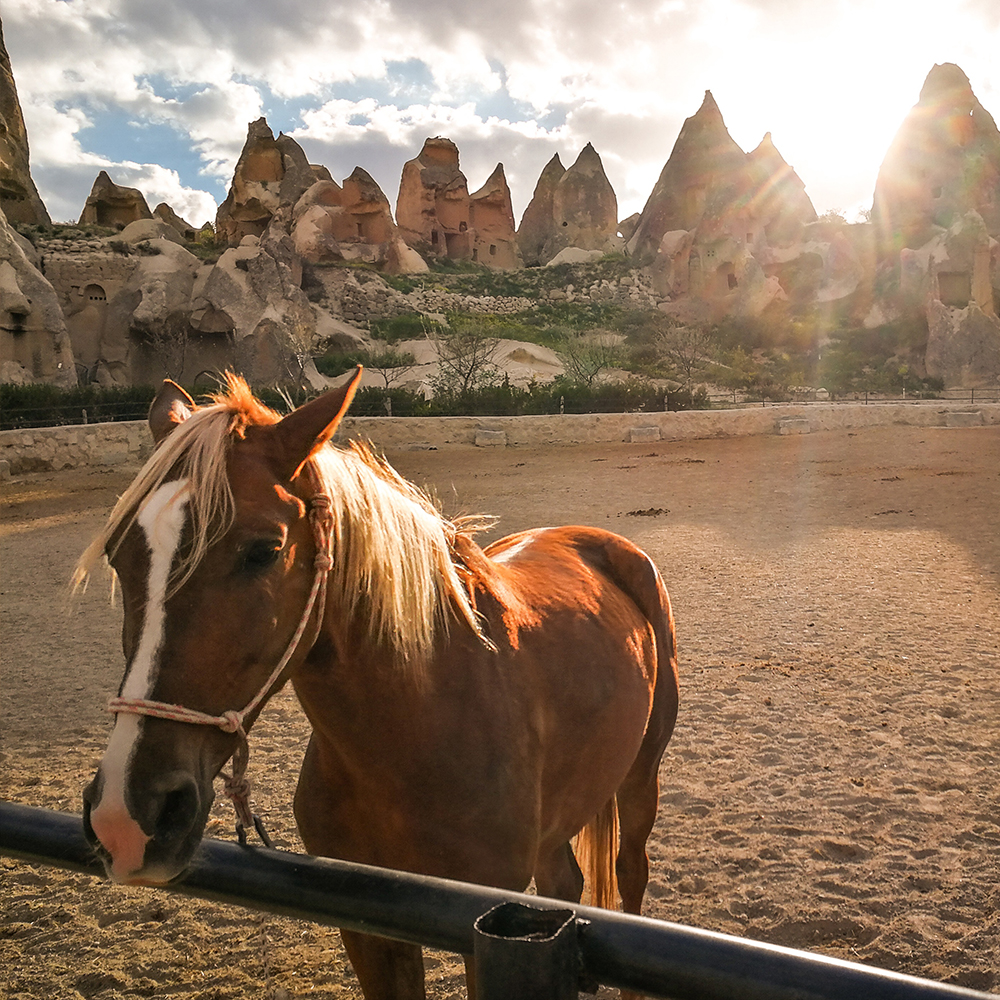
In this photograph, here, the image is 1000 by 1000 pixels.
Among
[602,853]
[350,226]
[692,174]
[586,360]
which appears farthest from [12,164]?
[692,174]

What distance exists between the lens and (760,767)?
3.87m

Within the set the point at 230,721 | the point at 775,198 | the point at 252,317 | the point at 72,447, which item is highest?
the point at 775,198

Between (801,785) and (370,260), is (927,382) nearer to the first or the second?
(370,260)

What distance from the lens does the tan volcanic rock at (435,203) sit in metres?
53.4

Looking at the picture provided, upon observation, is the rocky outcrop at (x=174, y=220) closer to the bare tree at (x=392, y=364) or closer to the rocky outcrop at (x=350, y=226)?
the rocky outcrop at (x=350, y=226)

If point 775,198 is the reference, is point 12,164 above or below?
below

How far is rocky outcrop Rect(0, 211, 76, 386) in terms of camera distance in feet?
70.5

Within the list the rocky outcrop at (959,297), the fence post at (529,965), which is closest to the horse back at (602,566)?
the fence post at (529,965)

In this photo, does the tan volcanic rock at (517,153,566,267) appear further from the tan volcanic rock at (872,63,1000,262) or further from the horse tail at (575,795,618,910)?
the horse tail at (575,795,618,910)

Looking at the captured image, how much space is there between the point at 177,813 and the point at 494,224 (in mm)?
59439

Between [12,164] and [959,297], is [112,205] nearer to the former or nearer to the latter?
[12,164]

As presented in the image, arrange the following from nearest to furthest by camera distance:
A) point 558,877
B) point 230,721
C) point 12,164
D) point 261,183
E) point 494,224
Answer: point 230,721 < point 558,877 < point 12,164 < point 261,183 < point 494,224

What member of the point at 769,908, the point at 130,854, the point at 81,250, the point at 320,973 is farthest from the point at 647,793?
the point at 81,250

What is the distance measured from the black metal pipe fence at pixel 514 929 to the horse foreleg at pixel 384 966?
0.76 metres
